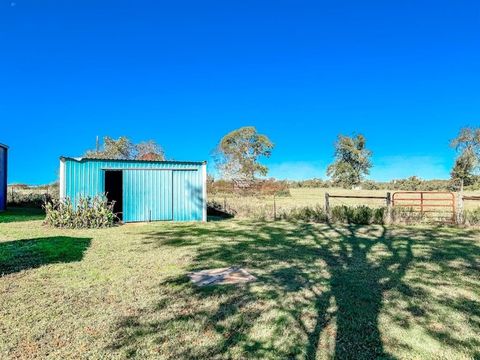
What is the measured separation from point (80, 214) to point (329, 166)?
176ft

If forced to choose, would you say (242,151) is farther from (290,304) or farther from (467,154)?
(290,304)

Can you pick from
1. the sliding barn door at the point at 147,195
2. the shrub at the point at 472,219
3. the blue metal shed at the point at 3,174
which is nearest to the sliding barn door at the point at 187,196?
the sliding barn door at the point at 147,195

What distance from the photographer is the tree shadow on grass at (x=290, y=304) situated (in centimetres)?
312

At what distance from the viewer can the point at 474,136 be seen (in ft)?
124

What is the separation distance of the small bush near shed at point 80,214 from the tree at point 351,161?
51109 millimetres

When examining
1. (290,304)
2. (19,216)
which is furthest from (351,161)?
(290,304)

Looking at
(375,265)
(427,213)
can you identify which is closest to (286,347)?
(375,265)

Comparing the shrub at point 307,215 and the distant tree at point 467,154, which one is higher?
the distant tree at point 467,154

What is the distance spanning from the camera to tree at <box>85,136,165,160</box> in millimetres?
33781

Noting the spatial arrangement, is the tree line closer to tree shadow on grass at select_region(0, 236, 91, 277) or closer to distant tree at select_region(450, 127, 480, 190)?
distant tree at select_region(450, 127, 480, 190)

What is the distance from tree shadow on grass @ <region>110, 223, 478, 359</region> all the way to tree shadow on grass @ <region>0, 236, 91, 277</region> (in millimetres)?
1642

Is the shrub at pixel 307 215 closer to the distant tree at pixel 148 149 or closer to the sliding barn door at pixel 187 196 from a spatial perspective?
the sliding barn door at pixel 187 196

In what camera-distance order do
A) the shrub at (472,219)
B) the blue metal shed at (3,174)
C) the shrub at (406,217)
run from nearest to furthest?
1. the shrub at (472,219)
2. the shrub at (406,217)
3. the blue metal shed at (3,174)

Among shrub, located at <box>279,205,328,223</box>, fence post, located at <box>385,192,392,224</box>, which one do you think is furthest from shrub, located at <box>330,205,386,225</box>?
shrub, located at <box>279,205,328,223</box>
